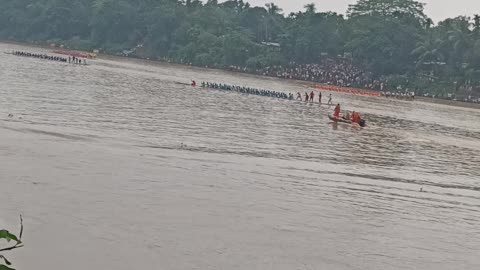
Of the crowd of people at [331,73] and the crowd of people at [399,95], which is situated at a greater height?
the crowd of people at [331,73]

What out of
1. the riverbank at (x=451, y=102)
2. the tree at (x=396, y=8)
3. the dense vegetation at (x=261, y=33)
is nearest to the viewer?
the riverbank at (x=451, y=102)

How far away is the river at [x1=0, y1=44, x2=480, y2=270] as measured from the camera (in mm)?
13102

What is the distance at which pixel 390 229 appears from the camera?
16.2 metres

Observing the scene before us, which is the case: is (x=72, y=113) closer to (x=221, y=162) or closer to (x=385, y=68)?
(x=221, y=162)

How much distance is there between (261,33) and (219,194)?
107 meters

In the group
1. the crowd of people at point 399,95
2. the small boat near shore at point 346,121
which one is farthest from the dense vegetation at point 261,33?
the small boat near shore at point 346,121

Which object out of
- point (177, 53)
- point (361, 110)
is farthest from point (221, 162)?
point (177, 53)

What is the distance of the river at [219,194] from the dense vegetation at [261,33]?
206 ft

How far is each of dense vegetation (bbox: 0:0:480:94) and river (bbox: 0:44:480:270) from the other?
62.8 metres

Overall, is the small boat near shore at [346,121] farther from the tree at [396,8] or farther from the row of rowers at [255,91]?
the tree at [396,8]

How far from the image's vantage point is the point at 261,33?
4815 inches

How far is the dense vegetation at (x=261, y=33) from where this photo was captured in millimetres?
94938

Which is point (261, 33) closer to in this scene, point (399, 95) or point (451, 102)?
point (399, 95)

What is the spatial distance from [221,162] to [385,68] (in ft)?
264
